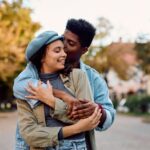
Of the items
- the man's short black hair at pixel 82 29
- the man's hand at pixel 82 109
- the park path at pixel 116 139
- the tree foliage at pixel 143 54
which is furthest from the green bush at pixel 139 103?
the man's hand at pixel 82 109

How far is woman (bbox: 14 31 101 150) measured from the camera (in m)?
3.16

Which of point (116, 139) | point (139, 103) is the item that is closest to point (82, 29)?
point (116, 139)

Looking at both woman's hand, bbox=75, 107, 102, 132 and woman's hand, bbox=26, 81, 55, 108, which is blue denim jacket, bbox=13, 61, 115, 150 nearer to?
woman's hand, bbox=26, 81, 55, 108

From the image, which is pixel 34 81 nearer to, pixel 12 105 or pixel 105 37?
pixel 12 105

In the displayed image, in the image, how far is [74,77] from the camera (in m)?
3.28

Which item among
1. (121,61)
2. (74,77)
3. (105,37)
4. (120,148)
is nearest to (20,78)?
(74,77)

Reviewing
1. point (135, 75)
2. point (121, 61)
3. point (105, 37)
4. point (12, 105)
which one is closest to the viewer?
point (12, 105)

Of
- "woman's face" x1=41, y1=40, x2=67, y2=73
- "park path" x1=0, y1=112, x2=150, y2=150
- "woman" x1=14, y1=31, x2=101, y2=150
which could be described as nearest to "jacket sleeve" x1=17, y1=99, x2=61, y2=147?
"woman" x1=14, y1=31, x2=101, y2=150

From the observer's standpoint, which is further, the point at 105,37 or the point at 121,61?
the point at 121,61

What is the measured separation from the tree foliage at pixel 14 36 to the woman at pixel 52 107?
40011mm

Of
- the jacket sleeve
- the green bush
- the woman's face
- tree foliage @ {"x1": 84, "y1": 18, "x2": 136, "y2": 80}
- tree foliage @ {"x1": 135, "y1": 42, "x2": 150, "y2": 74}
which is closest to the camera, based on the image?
the jacket sleeve

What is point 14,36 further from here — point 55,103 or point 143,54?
point 55,103

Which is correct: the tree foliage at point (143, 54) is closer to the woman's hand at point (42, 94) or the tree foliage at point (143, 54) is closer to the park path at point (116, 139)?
the park path at point (116, 139)

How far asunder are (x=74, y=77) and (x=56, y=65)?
0.12 m
